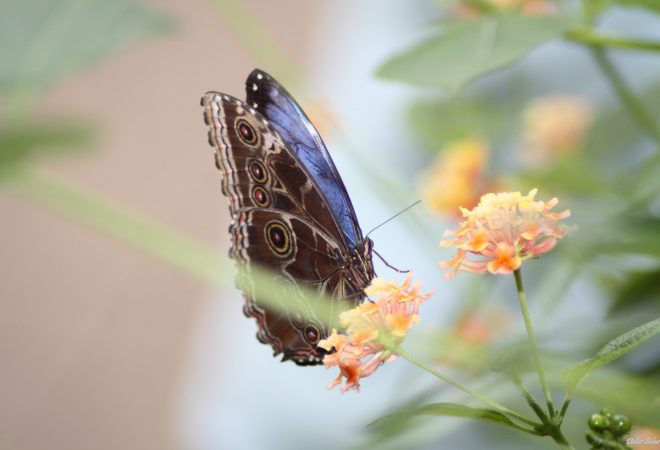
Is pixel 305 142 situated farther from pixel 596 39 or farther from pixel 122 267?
pixel 122 267

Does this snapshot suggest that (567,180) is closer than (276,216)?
No

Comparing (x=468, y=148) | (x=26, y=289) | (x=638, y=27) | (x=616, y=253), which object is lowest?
(x=616, y=253)

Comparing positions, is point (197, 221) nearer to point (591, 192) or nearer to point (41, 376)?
point (41, 376)

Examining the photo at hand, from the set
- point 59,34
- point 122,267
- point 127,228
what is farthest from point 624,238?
point 122,267

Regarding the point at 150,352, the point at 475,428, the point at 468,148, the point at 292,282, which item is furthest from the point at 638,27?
the point at 150,352

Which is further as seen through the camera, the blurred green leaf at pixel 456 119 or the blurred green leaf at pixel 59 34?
the blurred green leaf at pixel 456 119

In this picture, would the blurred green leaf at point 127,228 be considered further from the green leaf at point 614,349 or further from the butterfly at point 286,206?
the green leaf at point 614,349

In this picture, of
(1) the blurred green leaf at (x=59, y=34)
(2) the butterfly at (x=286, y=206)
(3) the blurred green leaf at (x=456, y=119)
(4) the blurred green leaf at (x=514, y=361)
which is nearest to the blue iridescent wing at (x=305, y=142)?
(2) the butterfly at (x=286, y=206)
